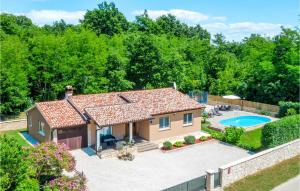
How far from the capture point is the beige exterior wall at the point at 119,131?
29.5 m

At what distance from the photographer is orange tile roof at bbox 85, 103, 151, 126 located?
2700 centimetres

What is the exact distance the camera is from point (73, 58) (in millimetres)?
42031

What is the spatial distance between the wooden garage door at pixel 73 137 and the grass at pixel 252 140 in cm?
1492

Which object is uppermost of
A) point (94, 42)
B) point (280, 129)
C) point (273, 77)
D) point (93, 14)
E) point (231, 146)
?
point (93, 14)

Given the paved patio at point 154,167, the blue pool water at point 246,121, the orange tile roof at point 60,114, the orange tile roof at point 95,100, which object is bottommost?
the paved patio at point 154,167

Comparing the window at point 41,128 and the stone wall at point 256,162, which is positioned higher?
the window at point 41,128

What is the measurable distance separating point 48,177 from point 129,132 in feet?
34.9

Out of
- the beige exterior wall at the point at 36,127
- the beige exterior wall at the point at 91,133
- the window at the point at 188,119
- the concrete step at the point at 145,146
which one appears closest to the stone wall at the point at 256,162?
the concrete step at the point at 145,146

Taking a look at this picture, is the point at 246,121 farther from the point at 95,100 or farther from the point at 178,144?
the point at 95,100

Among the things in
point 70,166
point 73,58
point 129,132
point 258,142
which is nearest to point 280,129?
point 258,142

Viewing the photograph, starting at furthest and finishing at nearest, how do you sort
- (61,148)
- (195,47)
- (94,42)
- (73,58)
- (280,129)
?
(195,47), (94,42), (73,58), (280,129), (61,148)

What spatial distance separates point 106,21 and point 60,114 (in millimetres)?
46988

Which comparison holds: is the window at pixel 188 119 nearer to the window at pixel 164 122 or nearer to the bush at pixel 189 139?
the window at pixel 164 122

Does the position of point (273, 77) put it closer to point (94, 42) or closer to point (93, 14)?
point (94, 42)
